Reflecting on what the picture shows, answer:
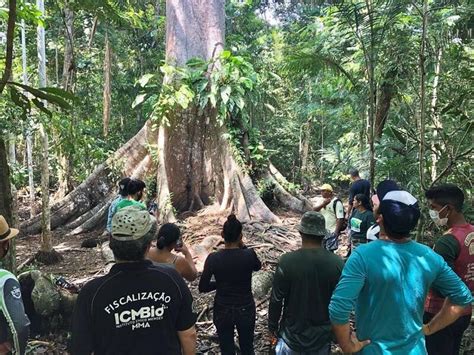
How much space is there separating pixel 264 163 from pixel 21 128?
17.4 ft

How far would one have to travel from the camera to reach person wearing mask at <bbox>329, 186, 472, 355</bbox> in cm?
216

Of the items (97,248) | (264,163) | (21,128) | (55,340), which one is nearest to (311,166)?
(264,163)

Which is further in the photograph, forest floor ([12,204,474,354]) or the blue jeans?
forest floor ([12,204,474,354])

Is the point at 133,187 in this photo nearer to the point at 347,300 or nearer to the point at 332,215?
the point at 332,215

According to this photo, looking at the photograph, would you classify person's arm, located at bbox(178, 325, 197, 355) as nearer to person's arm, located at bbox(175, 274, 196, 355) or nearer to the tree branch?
person's arm, located at bbox(175, 274, 196, 355)

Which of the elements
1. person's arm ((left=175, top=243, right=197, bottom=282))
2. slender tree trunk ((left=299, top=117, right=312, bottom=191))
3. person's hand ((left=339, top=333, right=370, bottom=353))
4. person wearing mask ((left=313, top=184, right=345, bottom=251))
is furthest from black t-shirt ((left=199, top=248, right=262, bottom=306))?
slender tree trunk ((left=299, top=117, right=312, bottom=191))

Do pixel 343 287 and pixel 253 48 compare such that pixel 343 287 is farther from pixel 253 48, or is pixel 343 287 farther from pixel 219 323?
pixel 253 48

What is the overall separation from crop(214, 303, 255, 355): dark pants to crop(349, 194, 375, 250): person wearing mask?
88.9 inches

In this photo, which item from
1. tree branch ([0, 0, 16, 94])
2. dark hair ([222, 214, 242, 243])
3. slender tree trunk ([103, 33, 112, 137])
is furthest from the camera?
slender tree trunk ([103, 33, 112, 137])

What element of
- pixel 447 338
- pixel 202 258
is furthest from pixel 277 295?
pixel 202 258

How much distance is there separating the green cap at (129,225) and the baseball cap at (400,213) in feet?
3.86

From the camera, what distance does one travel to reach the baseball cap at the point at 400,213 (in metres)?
2.21

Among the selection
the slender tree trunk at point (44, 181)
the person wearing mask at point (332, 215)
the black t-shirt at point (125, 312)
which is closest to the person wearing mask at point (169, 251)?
the black t-shirt at point (125, 312)

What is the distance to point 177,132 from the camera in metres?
9.72
